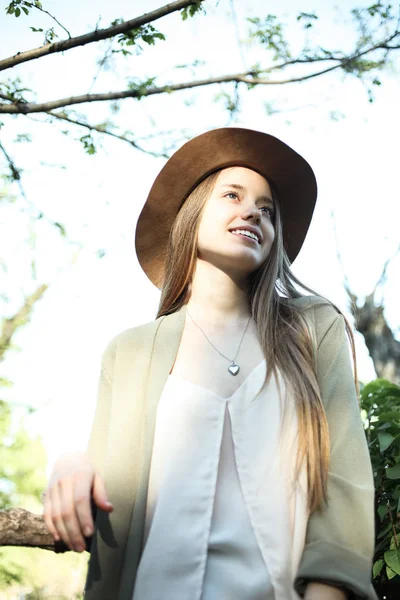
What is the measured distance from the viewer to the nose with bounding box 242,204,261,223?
2.03m

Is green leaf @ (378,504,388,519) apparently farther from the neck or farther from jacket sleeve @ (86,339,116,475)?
jacket sleeve @ (86,339,116,475)

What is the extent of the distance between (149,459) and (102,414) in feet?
0.86

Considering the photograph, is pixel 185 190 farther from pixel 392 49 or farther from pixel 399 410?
pixel 392 49

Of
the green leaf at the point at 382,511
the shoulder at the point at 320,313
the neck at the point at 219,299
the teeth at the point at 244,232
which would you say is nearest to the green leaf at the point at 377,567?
the green leaf at the point at 382,511

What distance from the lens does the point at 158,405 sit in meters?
1.80

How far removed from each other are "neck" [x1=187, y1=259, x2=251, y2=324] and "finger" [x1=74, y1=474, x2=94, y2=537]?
781 mm

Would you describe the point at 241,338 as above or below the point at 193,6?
below

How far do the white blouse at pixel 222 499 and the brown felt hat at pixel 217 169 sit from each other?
0.75 metres

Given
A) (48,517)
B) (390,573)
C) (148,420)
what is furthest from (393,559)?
(48,517)

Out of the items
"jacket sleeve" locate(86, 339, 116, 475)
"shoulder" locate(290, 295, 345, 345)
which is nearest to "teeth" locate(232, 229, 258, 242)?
"shoulder" locate(290, 295, 345, 345)

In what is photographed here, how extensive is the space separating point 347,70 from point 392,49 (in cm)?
25

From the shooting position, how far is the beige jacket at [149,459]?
1511mm

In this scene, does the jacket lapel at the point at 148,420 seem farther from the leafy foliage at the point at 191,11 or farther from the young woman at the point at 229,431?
the leafy foliage at the point at 191,11

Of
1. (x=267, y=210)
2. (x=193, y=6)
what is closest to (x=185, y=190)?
(x=267, y=210)
